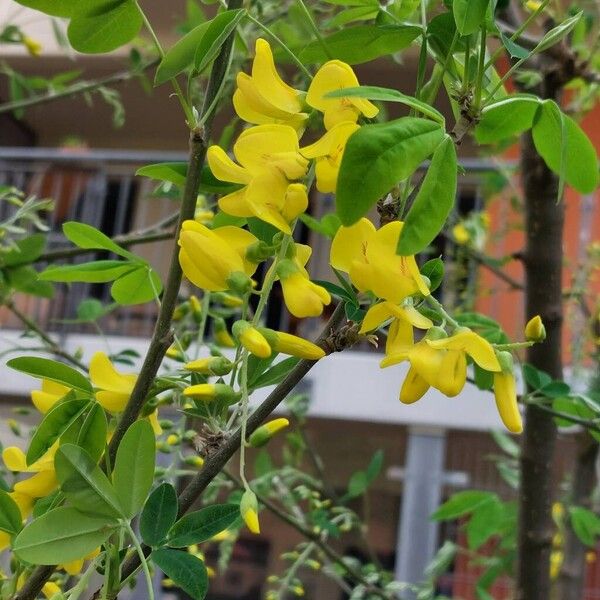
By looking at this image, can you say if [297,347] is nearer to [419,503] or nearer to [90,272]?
[90,272]

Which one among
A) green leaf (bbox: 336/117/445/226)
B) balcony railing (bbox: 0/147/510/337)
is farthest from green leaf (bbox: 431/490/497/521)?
balcony railing (bbox: 0/147/510/337)

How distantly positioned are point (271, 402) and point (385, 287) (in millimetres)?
72

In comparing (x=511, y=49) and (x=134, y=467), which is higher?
(x=511, y=49)

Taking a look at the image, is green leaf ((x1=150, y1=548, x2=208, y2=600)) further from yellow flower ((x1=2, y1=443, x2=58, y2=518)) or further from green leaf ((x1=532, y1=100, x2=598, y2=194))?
green leaf ((x1=532, y1=100, x2=598, y2=194))

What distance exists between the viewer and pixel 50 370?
1.22 feet

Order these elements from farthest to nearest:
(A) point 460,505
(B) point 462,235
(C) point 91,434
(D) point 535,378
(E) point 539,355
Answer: (B) point 462,235, (A) point 460,505, (E) point 539,355, (D) point 535,378, (C) point 91,434

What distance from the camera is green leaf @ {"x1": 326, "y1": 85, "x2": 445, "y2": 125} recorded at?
0.27m

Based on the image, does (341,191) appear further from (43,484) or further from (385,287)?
(43,484)

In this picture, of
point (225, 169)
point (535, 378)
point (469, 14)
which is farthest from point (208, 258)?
point (535, 378)

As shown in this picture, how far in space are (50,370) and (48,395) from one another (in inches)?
2.0

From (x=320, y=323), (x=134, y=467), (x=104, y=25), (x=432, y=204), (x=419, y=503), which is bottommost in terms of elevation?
(x=419, y=503)

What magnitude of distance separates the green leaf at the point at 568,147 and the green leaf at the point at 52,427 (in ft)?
0.84

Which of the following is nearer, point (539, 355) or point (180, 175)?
point (180, 175)

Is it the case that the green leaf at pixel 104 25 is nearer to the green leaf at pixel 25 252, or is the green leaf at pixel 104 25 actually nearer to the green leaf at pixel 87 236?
the green leaf at pixel 87 236
